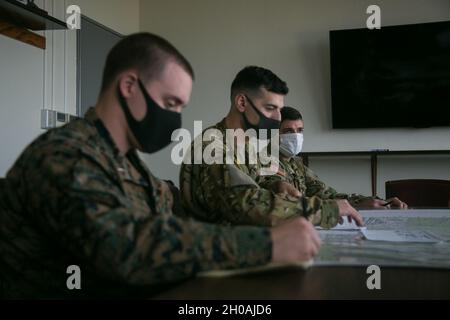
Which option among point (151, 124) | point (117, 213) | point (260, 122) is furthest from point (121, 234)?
point (260, 122)

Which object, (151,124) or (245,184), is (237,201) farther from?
(151,124)

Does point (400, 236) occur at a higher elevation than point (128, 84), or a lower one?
lower

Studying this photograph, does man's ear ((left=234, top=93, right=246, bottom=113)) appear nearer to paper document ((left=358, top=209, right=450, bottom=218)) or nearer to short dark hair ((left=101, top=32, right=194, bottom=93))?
paper document ((left=358, top=209, right=450, bottom=218))

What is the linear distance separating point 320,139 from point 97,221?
4.40m

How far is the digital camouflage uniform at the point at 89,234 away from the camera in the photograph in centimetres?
70

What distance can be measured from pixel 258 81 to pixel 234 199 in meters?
0.66

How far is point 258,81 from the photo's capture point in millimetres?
1868

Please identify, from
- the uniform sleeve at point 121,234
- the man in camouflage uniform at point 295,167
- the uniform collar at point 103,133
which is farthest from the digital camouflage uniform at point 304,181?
the uniform sleeve at point 121,234

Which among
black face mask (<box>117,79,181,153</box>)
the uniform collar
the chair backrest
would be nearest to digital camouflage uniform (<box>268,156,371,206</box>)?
the chair backrest

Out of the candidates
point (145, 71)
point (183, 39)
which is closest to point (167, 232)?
point (145, 71)

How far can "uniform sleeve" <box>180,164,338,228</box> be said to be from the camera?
1291 millimetres

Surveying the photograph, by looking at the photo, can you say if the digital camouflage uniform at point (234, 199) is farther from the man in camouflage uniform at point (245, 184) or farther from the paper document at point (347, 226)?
the paper document at point (347, 226)

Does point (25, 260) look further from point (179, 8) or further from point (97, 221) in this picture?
point (179, 8)

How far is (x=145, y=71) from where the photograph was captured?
94cm
